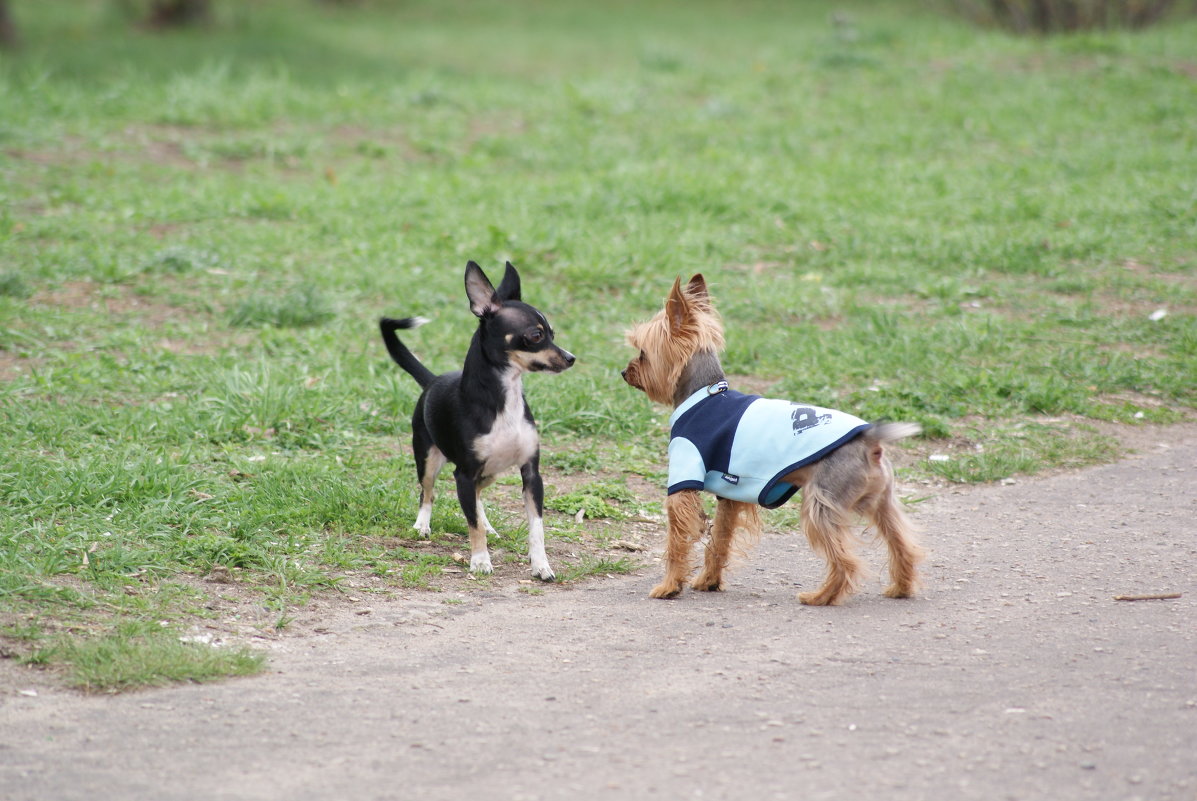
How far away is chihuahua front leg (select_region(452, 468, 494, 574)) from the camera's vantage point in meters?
5.36

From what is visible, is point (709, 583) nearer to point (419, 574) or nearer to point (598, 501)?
point (598, 501)

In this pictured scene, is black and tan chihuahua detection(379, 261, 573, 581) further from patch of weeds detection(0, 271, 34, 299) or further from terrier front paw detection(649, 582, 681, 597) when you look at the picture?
patch of weeds detection(0, 271, 34, 299)

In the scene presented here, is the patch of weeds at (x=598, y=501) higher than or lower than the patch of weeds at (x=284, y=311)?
lower

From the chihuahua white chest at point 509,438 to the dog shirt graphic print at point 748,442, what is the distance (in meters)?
0.66

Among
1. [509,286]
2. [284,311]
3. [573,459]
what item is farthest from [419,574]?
[284,311]

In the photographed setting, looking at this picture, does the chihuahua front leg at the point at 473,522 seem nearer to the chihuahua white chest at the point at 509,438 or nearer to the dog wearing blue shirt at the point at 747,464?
the chihuahua white chest at the point at 509,438

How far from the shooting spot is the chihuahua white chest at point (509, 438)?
529cm

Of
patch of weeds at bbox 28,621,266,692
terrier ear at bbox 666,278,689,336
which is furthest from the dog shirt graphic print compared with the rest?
patch of weeds at bbox 28,621,266,692

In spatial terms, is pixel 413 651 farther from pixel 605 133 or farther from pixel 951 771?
pixel 605 133

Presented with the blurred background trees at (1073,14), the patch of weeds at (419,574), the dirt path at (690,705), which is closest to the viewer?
the dirt path at (690,705)

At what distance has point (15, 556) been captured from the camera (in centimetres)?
496

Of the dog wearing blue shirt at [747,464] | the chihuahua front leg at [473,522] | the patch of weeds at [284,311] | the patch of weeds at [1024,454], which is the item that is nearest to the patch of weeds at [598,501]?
the chihuahua front leg at [473,522]

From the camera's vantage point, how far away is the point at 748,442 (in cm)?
491

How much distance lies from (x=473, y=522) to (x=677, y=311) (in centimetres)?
128
